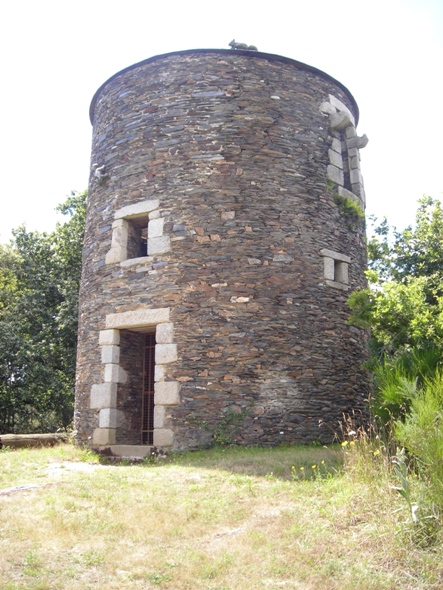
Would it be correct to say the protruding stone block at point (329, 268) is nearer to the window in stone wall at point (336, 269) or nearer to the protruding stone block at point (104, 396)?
the window in stone wall at point (336, 269)

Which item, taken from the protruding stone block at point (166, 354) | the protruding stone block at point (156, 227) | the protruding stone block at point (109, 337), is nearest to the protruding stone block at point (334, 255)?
the protruding stone block at point (156, 227)

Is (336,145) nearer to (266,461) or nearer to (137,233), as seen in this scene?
(137,233)

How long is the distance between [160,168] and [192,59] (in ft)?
6.97

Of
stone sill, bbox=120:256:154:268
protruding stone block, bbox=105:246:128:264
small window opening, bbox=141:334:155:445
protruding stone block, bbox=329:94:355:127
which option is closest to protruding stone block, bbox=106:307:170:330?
small window opening, bbox=141:334:155:445

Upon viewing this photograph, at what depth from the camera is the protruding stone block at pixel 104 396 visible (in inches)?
366

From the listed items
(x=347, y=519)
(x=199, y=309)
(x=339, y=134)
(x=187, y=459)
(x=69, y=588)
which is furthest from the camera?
(x=339, y=134)

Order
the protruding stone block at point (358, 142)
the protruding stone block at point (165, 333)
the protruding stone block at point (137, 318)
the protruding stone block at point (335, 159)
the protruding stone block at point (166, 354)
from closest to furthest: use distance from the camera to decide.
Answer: the protruding stone block at point (166, 354) < the protruding stone block at point (165, 333) < the protruding stone block at point (137, 318) < the protruding stone block at point (335, 159) < the protruding stone block at point (358, 142)

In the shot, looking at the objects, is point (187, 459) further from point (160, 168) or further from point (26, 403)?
point (26, 403)

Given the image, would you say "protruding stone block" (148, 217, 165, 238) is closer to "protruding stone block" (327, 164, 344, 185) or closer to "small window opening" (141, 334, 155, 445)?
"small window opening" (141, 334, 155, 445)

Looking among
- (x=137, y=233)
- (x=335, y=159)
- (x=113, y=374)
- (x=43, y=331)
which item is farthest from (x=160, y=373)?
(x=43, y=331)

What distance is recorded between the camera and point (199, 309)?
29.1 feet

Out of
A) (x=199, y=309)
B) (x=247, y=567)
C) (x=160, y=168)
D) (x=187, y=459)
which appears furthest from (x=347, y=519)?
(x=160, y=168)

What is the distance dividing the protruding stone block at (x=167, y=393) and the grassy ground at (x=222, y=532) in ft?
6.49

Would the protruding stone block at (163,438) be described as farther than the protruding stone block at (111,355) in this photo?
No
